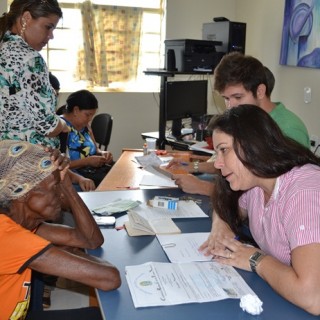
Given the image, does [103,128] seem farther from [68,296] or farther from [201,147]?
[68,296]

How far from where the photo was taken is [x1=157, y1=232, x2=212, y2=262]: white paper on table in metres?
1.41

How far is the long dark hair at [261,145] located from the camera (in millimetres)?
1277

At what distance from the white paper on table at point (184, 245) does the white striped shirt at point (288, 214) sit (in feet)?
0.67

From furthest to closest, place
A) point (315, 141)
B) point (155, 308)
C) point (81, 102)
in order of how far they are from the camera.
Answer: point (315, 141), point (81, 102), point (155, 308)

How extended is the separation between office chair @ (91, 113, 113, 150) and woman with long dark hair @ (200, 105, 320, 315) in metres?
2.54

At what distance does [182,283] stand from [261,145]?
47 cm

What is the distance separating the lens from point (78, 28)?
15.3ft

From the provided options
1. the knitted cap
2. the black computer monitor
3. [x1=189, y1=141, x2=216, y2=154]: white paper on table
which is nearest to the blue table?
the knitted cap

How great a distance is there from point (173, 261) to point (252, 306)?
35 cm

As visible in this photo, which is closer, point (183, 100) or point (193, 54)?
point (183, 100)

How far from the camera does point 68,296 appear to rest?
2.60 meters

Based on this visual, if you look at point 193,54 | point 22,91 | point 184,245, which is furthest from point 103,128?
point 184,245

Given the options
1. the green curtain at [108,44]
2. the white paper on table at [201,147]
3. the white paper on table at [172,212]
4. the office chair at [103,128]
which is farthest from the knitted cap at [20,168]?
the green curtain at [108,44]

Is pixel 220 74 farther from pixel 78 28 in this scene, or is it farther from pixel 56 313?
pixel 78 28
